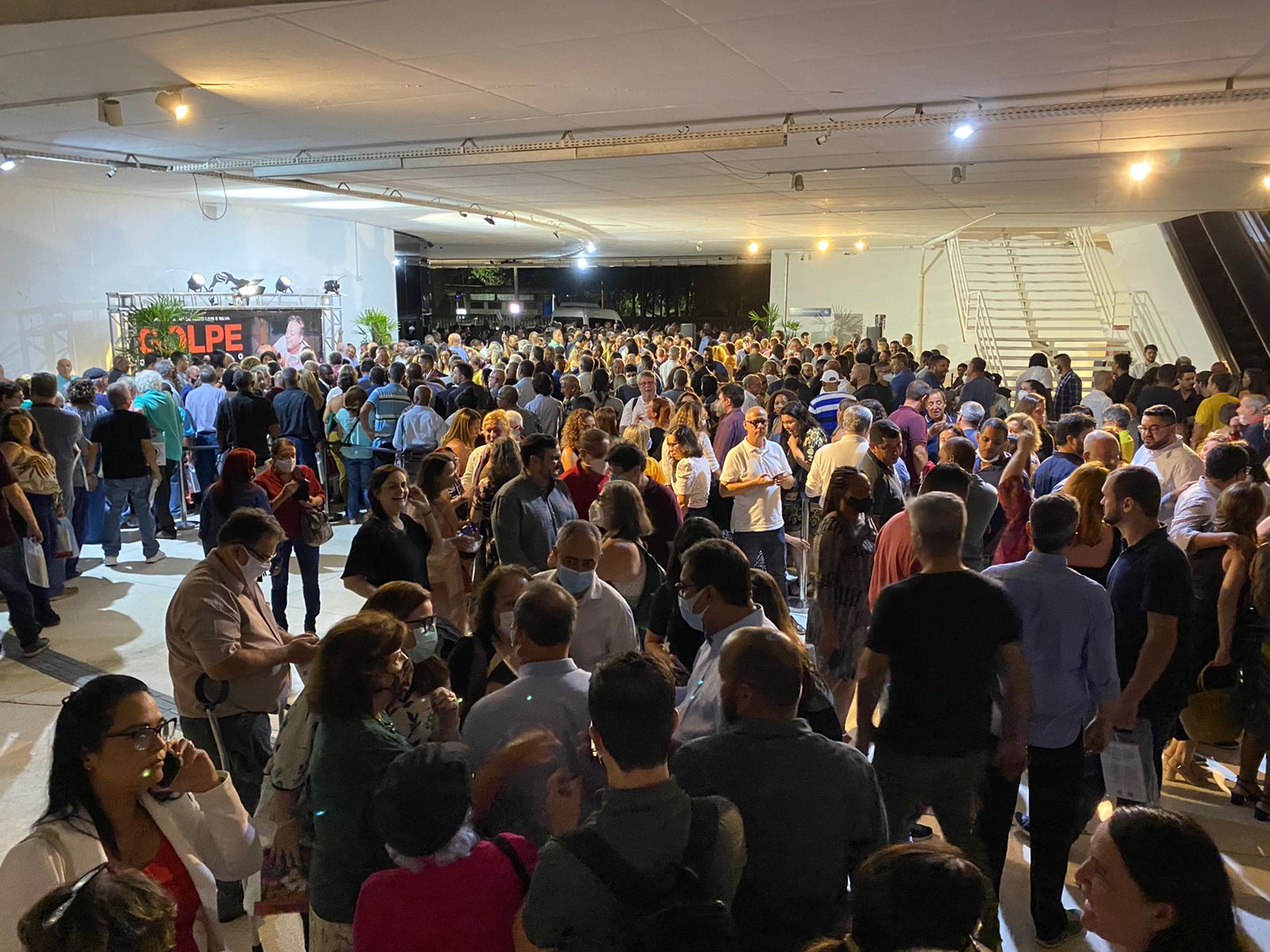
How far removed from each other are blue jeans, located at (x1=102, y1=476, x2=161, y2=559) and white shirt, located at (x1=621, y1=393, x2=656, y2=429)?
13.2 ft

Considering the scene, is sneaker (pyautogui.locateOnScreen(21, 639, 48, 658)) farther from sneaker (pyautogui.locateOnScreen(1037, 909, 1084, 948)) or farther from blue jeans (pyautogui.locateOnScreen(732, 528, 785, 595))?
sneaker (pyautogui.locateOnScreen(1037, 909, 1084, 948))

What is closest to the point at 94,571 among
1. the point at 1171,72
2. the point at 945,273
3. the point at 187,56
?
the point at 187,56

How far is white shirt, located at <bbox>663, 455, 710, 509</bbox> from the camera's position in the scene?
229 inches

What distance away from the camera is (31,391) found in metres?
6.78

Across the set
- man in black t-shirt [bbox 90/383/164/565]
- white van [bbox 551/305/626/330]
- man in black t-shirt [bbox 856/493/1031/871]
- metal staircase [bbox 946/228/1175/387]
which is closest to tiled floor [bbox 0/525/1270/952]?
man in black t-shirt [bbox 90/383/164/565]

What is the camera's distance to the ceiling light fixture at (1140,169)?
8.87m

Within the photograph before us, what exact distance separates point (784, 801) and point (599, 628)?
1298 mm

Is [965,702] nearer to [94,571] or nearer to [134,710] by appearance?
[134,710]

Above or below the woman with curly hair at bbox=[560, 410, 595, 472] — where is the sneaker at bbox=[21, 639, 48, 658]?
below

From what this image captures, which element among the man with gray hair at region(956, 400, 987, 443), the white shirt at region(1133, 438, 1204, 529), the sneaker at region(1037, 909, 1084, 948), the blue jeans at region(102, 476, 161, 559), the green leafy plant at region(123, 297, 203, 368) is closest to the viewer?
the sneaker at region(1037, 909, 1084, 948)

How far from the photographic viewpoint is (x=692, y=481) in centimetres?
582

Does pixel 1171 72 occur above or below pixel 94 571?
above

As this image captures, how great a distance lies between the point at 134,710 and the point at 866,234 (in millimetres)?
18561

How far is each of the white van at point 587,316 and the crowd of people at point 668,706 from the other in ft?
76.3
